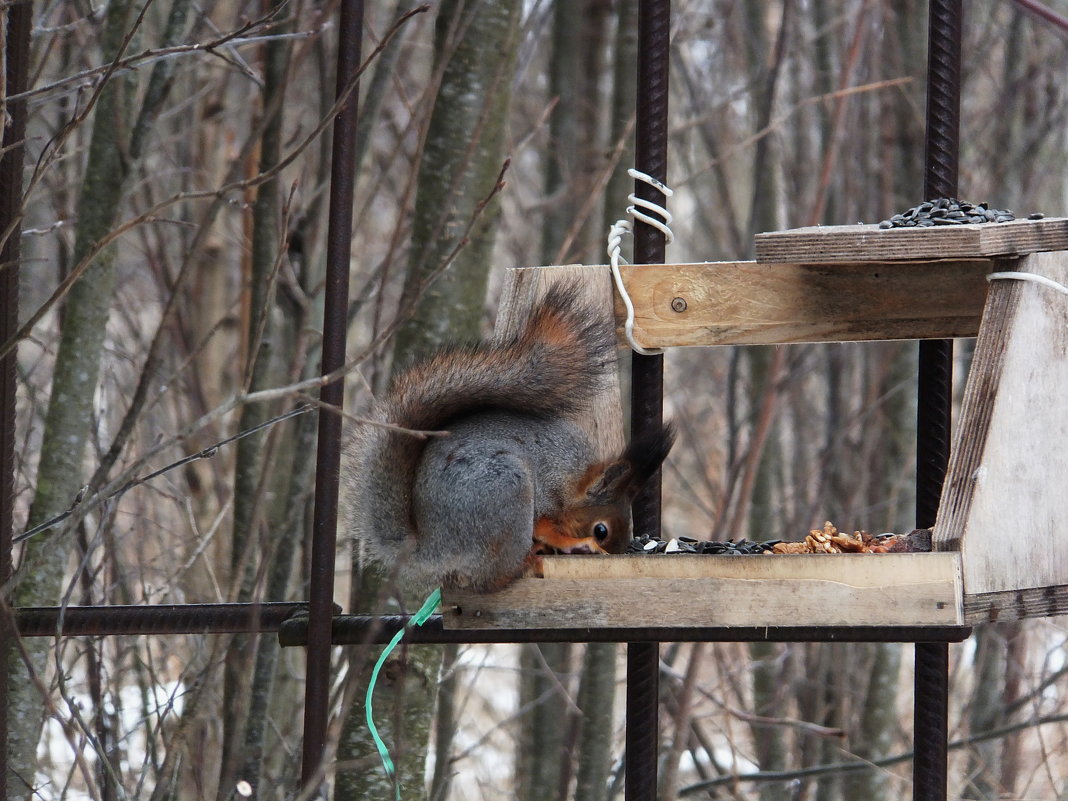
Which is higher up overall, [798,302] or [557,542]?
[798,302]

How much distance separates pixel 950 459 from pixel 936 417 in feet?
0.94

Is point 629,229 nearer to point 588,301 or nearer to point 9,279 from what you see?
point 588,301

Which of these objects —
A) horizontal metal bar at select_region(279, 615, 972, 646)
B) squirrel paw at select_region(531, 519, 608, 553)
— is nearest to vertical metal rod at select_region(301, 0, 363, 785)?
horizontal metal bar at select_region(279, 615, 972, 646)

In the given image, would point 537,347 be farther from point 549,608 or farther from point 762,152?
point 762,152

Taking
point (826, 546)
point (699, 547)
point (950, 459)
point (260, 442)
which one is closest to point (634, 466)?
point (699, 547)

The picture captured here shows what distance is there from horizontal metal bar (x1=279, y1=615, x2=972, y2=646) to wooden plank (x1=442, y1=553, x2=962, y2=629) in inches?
0.7

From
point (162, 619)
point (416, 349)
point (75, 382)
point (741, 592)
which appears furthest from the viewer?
point (416, 349)

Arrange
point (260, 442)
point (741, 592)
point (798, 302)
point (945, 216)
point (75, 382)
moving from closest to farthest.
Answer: point (741, 592) → point (945, 216) → point (798, 302) → point (75, 382) → point (260, 442)

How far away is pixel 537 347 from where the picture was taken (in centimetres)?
163

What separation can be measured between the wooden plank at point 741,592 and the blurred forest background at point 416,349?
348mm

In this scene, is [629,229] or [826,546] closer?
[826,546]

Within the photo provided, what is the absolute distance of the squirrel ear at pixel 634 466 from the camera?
161 centimetres

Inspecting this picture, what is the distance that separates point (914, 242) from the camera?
1521mm

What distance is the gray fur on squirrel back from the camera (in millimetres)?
1600
